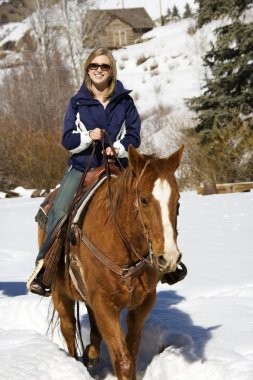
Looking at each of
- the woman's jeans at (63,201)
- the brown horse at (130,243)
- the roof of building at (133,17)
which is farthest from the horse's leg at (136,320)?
the roof of building at (133,17)

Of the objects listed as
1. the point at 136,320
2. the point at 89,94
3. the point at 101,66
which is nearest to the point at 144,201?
the point at 136,320

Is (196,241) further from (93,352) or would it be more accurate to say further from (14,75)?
(14,75)

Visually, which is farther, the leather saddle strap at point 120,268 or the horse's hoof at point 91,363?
the horse's hoof at point 91,363

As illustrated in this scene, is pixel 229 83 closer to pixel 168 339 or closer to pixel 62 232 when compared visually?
pixel 168 339

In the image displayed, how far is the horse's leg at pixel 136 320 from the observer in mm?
4395

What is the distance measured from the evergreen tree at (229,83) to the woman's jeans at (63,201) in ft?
42.8

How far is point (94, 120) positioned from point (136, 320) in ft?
5.01

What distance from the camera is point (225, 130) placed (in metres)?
17.6

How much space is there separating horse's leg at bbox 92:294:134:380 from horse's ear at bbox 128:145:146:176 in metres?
0.94

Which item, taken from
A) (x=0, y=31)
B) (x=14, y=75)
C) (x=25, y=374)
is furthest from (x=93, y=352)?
(x=0, y=31)

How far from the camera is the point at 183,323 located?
548 centimetres

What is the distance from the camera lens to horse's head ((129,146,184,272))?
3.36 meters

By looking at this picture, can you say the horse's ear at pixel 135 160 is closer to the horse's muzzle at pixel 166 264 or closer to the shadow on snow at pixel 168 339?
the horse's muzzle at pixel 166 264

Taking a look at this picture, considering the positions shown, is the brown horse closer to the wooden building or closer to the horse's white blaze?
the horse's white blaze
